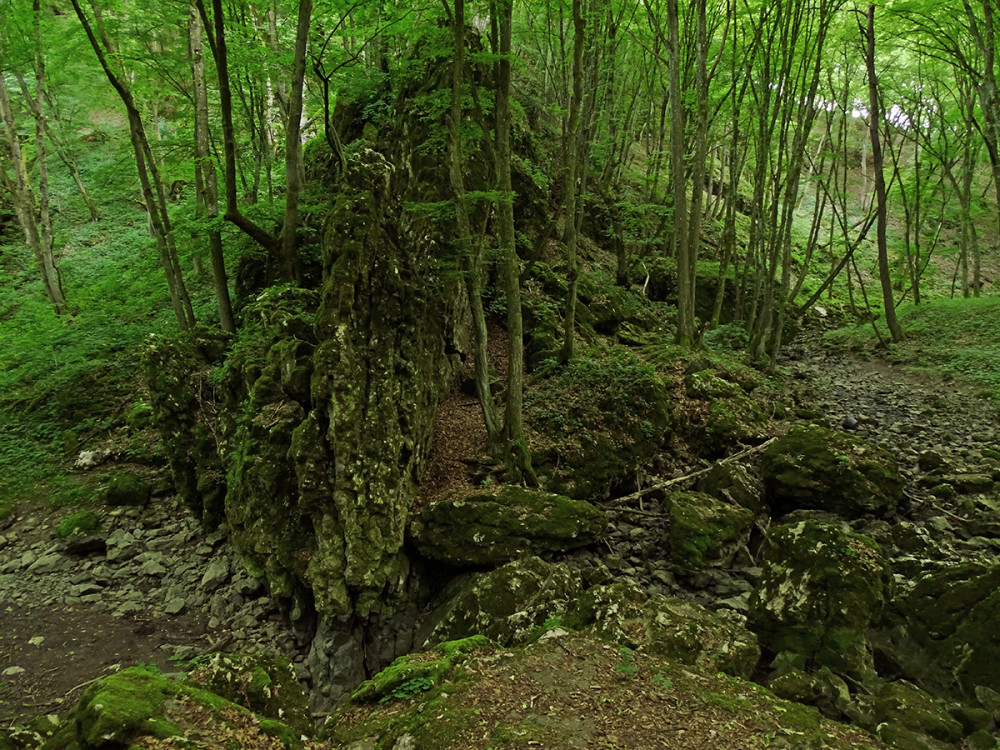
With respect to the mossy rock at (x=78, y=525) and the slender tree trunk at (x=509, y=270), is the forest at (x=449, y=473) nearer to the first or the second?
the slender tree trunk at (x=509, y=270)

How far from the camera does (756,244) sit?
1611 cm

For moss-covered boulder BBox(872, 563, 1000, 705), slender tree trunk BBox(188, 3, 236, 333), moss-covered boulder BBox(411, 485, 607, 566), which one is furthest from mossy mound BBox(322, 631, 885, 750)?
slender tree trunk BBox(188, 3, 236, 333)

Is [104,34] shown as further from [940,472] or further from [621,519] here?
[940,472]

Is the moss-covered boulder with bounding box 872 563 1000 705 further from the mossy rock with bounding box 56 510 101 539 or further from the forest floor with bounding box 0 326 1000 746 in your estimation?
the mossy rock with bounding box 56 510 101 539

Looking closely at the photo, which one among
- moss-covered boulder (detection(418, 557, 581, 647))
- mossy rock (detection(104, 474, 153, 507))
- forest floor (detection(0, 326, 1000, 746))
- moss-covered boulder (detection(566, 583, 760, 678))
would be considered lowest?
forest floor (detection(0, 326, 1000, 746))

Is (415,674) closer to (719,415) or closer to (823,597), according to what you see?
(823,597)

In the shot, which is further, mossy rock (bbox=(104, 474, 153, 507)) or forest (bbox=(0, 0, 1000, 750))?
mossy rock (bbox=(104, 474, 153, 507))

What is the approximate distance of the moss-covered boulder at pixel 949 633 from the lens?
4.76 meters

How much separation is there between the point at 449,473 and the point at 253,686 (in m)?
4.12

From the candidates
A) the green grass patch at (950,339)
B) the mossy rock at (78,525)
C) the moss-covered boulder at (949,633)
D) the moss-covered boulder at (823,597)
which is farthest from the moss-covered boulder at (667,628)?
the green grass patch at (950,339)

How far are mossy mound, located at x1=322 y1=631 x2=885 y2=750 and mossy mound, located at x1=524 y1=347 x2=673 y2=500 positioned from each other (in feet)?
12.2

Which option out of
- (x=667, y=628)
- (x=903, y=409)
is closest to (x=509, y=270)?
(x=667, y=628)

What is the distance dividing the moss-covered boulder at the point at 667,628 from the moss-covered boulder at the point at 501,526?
135cm

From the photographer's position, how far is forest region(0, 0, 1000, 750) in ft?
14.7
